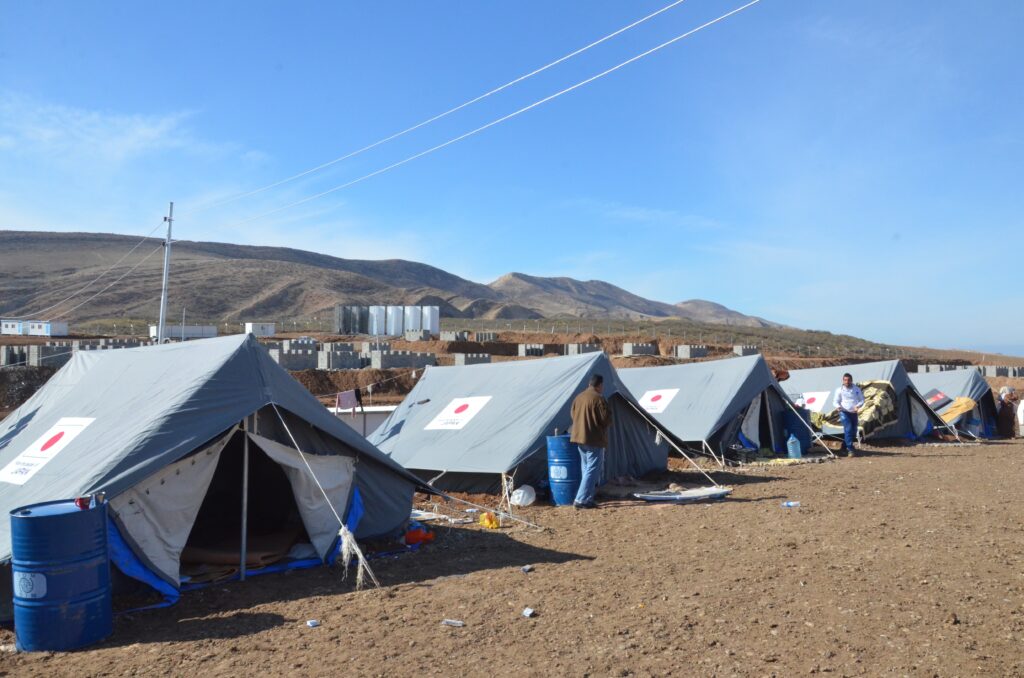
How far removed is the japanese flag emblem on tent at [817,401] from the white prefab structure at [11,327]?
1994 inches

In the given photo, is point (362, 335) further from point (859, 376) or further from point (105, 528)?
point (105, 528)

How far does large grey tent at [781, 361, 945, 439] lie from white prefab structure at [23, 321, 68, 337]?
4710 centimetres

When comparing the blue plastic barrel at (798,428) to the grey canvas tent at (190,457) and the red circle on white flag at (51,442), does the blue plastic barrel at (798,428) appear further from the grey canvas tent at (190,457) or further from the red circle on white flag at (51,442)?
the red circle on white flag at (51,442)

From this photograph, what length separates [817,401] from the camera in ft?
63.4

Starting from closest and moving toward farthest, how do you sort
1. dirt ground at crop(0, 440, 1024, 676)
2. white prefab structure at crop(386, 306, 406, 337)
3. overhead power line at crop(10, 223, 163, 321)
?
1. dirt ground at crop(0, 440, 1024, 676)
2. white prefab structure at crop(386, 306, 406, 337)
3. overhead power line at crop(10, 223, 163, 321)

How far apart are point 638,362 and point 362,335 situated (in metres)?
26.1

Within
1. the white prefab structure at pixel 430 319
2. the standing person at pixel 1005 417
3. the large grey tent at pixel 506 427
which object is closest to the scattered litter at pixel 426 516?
the large grey tent at pixel 506 427

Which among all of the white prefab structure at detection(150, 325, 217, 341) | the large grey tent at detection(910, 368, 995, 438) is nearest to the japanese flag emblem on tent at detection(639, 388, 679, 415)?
the large grey tent at detection(910, 368, 995, 438)

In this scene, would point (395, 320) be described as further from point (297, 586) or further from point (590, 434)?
point (297, 586)

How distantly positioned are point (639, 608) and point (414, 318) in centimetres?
5191

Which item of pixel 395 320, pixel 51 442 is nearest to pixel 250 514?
pixel 51 442

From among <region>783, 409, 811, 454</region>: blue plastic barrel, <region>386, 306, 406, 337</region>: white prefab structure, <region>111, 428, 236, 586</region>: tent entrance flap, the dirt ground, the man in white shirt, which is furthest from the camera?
<region>386, 306, 406, 337</region>: white prefab structure

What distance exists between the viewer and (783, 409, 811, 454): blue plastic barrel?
51.2 feet

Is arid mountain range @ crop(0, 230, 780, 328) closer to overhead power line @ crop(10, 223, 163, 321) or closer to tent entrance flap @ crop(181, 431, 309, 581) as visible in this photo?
overhead power line @ crop(10, 223, 163, 321)
